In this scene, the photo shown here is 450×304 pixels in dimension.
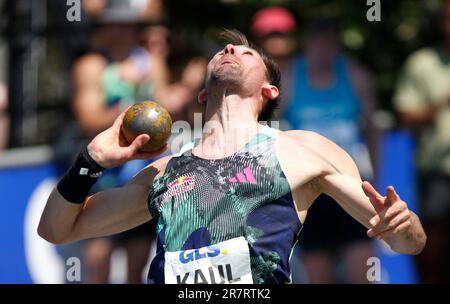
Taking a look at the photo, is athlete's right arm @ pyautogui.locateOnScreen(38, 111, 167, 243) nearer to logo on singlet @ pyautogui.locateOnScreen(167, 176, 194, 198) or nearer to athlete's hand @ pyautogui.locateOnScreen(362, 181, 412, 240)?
logo on singlet @ pyautogui.locateOnScreen(167, 176, 194, 198)

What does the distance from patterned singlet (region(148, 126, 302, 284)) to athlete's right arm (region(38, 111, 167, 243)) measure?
28cm

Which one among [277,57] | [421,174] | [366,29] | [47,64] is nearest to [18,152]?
[47,64]

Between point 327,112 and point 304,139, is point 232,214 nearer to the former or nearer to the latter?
point 304,139

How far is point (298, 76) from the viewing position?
27.9 ft

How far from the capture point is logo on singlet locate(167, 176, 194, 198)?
17.1 feet

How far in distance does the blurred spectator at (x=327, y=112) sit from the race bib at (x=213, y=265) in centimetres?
334

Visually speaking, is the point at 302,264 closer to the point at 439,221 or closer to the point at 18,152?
the point at 439,221

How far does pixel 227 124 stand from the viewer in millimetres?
5535

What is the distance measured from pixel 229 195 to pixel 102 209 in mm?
823

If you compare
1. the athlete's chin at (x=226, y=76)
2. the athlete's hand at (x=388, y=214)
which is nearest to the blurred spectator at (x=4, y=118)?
the athlete's chin at (x=226, y=76)

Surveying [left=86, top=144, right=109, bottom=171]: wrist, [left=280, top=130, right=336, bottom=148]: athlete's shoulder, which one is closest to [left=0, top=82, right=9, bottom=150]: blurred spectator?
[left=86, top=144, right=109, bottom=171]: wrist

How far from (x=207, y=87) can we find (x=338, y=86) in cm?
304

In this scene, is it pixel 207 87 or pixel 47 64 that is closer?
pixel 207 87

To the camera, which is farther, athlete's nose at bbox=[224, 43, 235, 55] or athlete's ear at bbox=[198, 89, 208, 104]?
athlete's ear at bbox=[198, 89, 208, 104]
